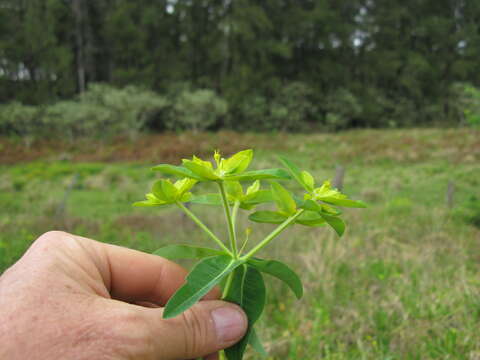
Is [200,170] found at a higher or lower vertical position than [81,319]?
higher

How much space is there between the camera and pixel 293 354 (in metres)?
1.85

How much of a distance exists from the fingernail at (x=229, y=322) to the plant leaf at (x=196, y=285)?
14 centimetres

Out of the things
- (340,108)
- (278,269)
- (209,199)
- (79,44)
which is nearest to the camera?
(278,269)

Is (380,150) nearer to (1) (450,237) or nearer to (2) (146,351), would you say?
(1) (450,237)

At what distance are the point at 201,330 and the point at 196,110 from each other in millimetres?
21520

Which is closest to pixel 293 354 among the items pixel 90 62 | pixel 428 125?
pixel 90 62

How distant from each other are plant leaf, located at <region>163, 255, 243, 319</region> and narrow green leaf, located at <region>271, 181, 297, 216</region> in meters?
0.15

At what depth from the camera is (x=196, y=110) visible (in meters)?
21.8

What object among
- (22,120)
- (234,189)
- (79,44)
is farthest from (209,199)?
(79,44)

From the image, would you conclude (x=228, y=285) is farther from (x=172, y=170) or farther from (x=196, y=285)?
(x=172, y=170)

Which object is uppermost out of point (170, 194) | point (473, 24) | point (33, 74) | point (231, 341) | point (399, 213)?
point (473, 24)

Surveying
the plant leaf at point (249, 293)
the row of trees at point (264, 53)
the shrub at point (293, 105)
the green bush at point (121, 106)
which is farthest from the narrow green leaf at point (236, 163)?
the shrub at point (293, 105)

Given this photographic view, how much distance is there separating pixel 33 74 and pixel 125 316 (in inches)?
971

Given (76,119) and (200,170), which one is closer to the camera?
(200,170)
